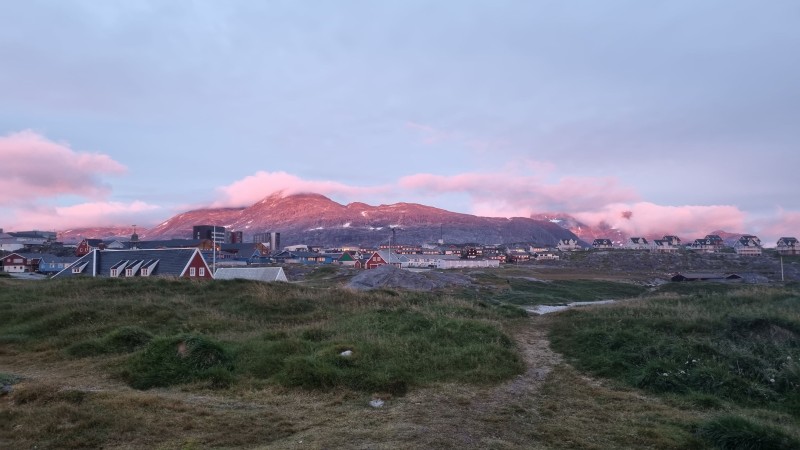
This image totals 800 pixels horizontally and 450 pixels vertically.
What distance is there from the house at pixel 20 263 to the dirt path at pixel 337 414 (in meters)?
84.2

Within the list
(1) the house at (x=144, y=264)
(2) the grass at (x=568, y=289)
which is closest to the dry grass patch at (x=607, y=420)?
(1) the house at (x=144, y=264)

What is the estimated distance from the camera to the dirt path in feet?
24.5

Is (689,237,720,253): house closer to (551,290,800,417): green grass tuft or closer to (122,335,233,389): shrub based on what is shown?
(551,290,800,417): green grass tuft

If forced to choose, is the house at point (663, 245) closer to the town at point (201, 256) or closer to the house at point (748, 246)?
the town at point (201, 256)

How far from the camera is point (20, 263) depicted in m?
79.4

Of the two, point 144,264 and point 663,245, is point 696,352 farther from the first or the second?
point 663,245

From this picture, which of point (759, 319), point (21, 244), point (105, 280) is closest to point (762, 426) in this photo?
point (759, 319)

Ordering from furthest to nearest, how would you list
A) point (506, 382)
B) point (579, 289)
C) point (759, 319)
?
point (579, 289), point (759, 319), point (506, 382)

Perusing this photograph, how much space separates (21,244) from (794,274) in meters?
185

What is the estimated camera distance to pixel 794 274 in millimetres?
91875

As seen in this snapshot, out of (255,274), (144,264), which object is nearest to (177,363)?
(144,264)

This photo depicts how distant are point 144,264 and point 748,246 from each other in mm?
175042

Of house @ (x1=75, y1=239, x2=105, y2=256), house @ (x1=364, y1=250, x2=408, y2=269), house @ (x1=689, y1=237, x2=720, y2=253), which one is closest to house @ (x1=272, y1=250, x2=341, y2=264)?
house @ (x1=364, y1=250, x2=408, y2=269)

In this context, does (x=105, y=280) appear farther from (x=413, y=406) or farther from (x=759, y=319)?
(x=759, y=319)
